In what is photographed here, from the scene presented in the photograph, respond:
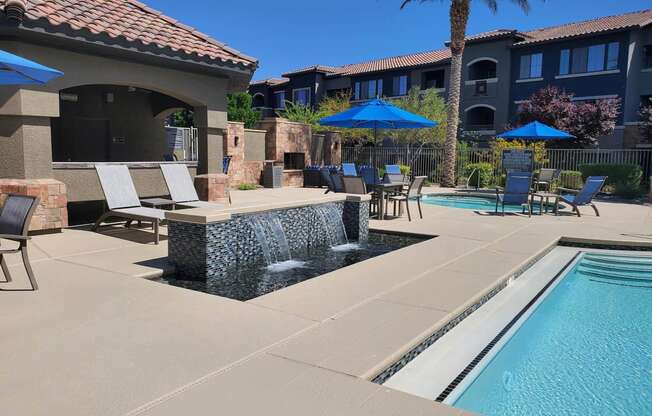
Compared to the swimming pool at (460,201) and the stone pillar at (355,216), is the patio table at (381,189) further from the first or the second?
the swimming pool at (460,201)

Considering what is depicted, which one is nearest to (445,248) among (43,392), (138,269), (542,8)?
(138,269)

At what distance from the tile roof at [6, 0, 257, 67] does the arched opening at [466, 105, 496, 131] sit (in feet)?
94.4

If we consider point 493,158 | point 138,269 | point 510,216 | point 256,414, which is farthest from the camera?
point 493,158

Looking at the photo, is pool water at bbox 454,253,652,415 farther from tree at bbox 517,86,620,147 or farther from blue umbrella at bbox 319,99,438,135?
tree at bbox 517,86,620,147

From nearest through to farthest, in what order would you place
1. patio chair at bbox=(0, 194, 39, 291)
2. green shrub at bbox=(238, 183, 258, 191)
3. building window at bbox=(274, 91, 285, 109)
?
patio chair at bbox=(0, 194, 39, 291) → green shrub at bbox=(238, 183, 258, 191) → building window at bbox=(274, 91, 285, 109)

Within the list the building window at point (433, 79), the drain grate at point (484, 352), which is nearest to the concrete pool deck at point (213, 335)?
the drain grate at point (484, 352)

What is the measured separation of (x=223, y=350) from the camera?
3.68 m

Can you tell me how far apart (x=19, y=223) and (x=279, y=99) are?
4891cm

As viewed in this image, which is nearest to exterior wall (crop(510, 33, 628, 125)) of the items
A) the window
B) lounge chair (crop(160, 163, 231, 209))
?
the window

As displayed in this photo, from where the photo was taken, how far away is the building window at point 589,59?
30484 millimetres

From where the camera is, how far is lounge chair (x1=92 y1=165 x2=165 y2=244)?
8.22 m

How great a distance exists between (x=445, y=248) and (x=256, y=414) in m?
5.59

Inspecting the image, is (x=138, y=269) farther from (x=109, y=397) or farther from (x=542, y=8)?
(x=542, y=8)

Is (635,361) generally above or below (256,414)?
below
